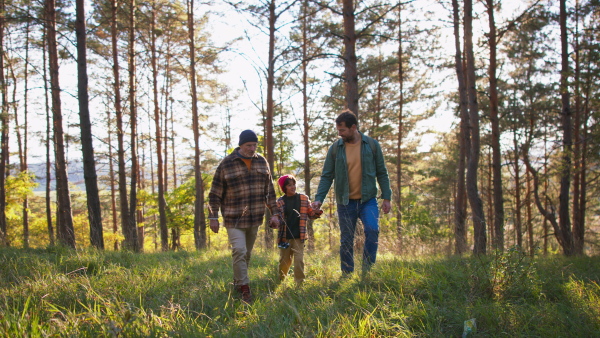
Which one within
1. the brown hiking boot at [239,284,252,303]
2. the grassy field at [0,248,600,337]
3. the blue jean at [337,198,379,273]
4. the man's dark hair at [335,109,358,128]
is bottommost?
the brown hiking boot at [239,284,252,303]

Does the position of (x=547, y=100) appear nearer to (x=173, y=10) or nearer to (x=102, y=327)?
(x=173, y=10)

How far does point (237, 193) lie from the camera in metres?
4.22

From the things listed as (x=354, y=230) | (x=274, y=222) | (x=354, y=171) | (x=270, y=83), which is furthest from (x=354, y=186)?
(x=270, y=83)

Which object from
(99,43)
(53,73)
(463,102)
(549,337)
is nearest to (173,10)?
(99,43)

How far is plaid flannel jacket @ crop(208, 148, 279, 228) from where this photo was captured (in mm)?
4156

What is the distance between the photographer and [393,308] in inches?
111

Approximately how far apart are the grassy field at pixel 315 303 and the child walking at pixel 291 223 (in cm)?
28

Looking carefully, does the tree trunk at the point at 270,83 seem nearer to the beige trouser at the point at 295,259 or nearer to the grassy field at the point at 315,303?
the beige trouser at the point at 295,259

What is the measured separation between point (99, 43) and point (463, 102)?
1262 cm

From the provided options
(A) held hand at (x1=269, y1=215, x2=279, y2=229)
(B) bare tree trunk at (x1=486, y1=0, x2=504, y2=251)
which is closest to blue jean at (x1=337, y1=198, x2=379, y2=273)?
(A) held hand at (x1=269, y1=215, x2=279, y2=229)

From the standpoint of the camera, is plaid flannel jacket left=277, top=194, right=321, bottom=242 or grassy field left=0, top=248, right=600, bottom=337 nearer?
grassy field left=0, top=248, right=600, bottom=337

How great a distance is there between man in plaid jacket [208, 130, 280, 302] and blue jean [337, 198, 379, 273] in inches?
31.1

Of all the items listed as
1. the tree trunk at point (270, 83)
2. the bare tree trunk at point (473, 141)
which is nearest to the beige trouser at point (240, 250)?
the tree trunk at point (270, 83)

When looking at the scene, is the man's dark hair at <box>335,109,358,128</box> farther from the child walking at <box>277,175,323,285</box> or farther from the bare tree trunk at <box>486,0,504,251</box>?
the bare tree trunk at <box>486,0,504,251</box>
